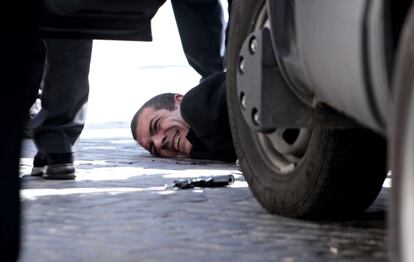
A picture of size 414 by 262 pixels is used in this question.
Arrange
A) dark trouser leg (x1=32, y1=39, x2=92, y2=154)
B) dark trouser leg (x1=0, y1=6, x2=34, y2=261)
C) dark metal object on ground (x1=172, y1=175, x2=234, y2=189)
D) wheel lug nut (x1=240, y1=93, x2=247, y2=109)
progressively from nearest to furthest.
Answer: dark trouser leg (x1=0, y1=6, x2=34, y2=261) < wheel lug nut (x1=240, y1=93, x2=247, y2=109) < dark metal object on ground (x1=172, y1=175, x2=234, y2=189) < dark trouser leg (x1=32, y1=39, x2=92, y2=154)

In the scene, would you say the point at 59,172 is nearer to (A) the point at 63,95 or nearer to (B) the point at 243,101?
(A) the point at 63,95

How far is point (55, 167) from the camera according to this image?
604 cm

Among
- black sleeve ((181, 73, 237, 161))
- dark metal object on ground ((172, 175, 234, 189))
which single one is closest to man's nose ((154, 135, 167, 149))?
black sleeve ((181, 73, 237, 161))

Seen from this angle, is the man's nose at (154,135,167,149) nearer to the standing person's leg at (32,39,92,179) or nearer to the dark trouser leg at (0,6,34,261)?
the standing person's leg at (32,39,92,179)

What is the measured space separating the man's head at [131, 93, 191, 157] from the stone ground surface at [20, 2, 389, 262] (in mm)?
103

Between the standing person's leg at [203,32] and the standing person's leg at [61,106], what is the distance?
1.59 metres

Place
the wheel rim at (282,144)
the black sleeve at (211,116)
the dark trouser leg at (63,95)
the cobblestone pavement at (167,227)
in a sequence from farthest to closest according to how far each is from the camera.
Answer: the black sleeve at (211,116) < the dark trouser leg at (63,95) < the wheel rim at (282,144) < the cobblestone pavement at (167,227)

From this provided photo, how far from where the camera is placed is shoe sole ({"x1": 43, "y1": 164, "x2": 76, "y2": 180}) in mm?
6020

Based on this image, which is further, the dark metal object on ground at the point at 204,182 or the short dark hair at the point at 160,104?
the short dark hair at the point at 160,104

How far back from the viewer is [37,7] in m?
2.91

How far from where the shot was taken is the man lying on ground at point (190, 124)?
21.7ft

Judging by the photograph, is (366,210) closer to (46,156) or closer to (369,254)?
(369,254)

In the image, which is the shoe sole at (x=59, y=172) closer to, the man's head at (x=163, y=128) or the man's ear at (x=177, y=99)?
the man's head at (x=163, y=128)

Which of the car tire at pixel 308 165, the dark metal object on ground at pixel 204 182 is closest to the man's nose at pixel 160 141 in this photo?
the dark metal object on ground at pixel 204 182
